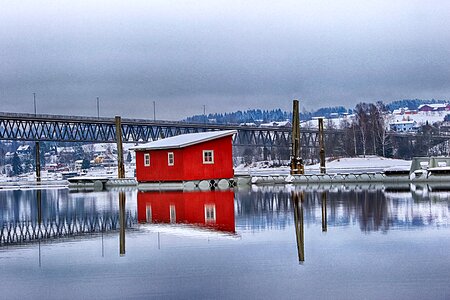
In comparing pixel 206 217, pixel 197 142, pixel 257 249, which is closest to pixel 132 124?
pixel 197 142

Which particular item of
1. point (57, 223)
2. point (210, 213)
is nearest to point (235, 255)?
point (210, 213)

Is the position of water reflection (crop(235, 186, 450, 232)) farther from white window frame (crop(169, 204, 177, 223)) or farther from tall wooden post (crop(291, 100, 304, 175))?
tall wooden post (crop(291, 100, 304, 175))

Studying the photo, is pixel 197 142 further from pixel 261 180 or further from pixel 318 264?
pixel 318 264

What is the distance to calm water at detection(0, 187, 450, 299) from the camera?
402 inches

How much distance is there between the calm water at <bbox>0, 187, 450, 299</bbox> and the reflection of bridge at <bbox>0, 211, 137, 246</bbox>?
3 centimetres

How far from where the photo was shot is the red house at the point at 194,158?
45594 millimetres

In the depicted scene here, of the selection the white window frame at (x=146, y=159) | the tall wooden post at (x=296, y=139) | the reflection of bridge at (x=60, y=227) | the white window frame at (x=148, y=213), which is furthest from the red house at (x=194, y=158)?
the reflection of bridge at (x=60, y=227)

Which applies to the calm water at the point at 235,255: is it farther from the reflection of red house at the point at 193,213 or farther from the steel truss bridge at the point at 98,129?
the steel truss bridge at the point at 98,129

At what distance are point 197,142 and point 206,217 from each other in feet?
78.1

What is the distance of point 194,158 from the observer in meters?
45.7

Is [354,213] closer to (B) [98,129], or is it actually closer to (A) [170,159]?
(A) [170,159]

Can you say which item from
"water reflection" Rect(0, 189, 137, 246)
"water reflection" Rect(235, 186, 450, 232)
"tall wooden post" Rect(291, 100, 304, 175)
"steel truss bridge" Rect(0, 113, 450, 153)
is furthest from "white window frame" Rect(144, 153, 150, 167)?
"steel truss bridge" Rect(0, 113, 450, 153)

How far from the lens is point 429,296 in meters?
9.28

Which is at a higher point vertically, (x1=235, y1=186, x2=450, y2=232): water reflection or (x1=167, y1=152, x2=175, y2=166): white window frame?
(x1=167, y1=152, x2=175, y2=166): white window frame
